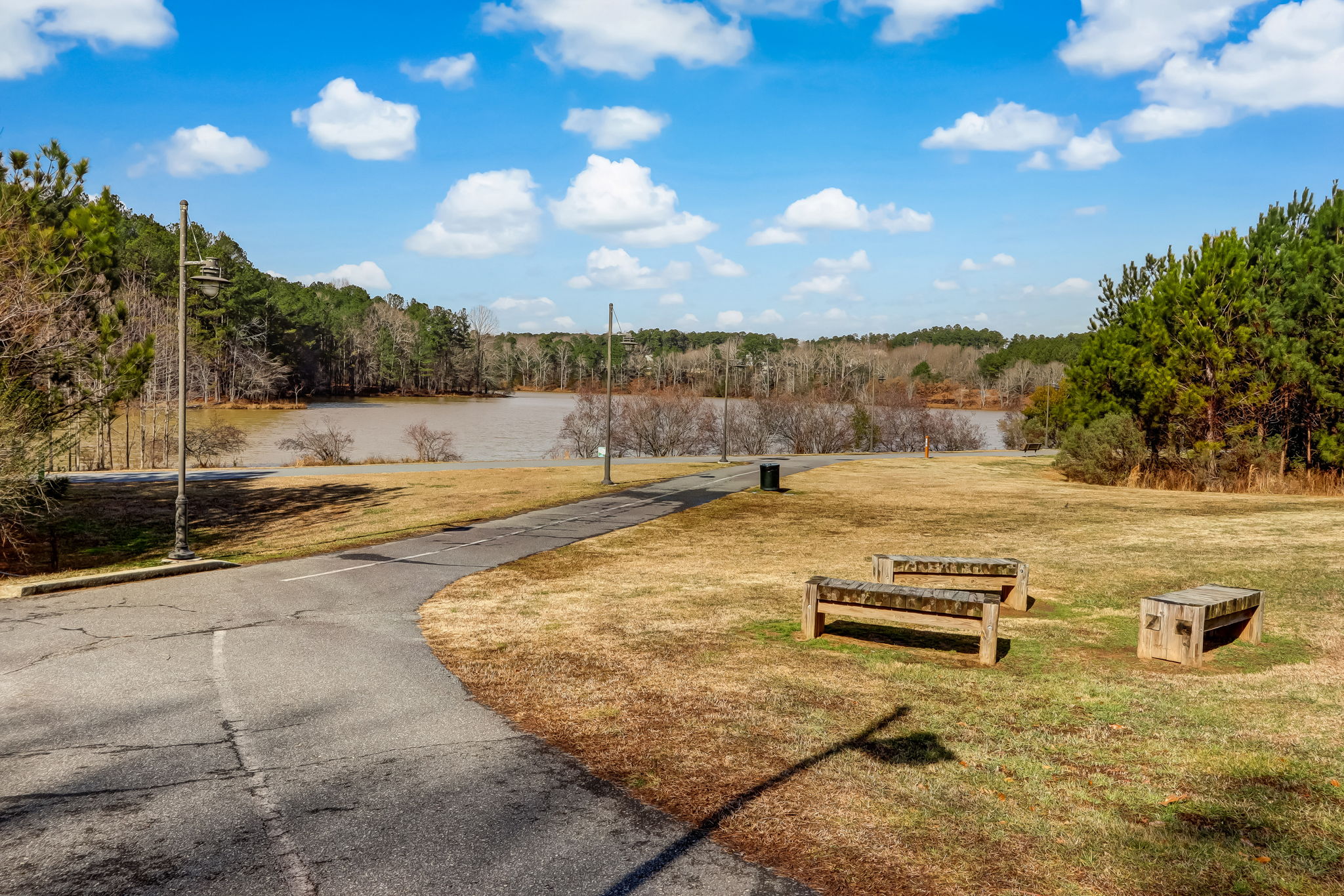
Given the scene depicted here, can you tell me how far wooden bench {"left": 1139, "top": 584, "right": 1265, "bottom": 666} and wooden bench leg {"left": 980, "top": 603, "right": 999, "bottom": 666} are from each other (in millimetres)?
1484

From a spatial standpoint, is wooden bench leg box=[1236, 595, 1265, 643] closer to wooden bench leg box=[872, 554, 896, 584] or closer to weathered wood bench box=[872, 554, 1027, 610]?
weathered wood bench box=[872, 554, 1027, 610]

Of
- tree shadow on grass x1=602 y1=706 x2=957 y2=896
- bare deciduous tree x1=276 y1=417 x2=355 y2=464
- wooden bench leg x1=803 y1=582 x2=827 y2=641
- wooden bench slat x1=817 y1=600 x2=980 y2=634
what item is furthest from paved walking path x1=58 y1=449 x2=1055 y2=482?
tree shadow on grass x1=602 y1=706 x2=957 y2=896

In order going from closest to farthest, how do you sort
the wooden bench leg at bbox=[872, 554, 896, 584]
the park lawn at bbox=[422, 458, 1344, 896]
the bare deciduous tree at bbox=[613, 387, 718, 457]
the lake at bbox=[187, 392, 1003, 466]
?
1. the park lawn at bbox=[422, 458, 1344, 896]
2. the wooden bench leg at bbox=[872, 554, 896, 584]
3. the lake at bbox=[187, 392, 1003, 466]
4. the bare deciduous tree at bbox=[613, 387, 718, 457]

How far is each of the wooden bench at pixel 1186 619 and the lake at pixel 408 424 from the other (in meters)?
35.3

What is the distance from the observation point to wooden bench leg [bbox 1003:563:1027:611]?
33.2ft

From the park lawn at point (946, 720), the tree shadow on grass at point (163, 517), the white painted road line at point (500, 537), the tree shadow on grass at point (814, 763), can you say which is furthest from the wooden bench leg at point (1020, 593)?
the tree shadow on grass at point (163, 517)

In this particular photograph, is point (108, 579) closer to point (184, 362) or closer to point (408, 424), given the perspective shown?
point (184, 362)

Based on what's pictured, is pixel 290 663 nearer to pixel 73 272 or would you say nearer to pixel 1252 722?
pixel 1252 722

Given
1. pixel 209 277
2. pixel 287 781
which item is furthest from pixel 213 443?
pixel 287 781

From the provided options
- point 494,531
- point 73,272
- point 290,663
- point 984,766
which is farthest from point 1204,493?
point 73,272

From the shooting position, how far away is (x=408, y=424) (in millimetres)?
67750

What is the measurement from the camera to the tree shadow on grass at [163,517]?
16.4m

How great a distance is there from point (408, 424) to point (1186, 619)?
6576cm

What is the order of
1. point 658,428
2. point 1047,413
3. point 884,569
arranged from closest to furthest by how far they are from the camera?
point 884,569, point 658,428, point 1047,413
